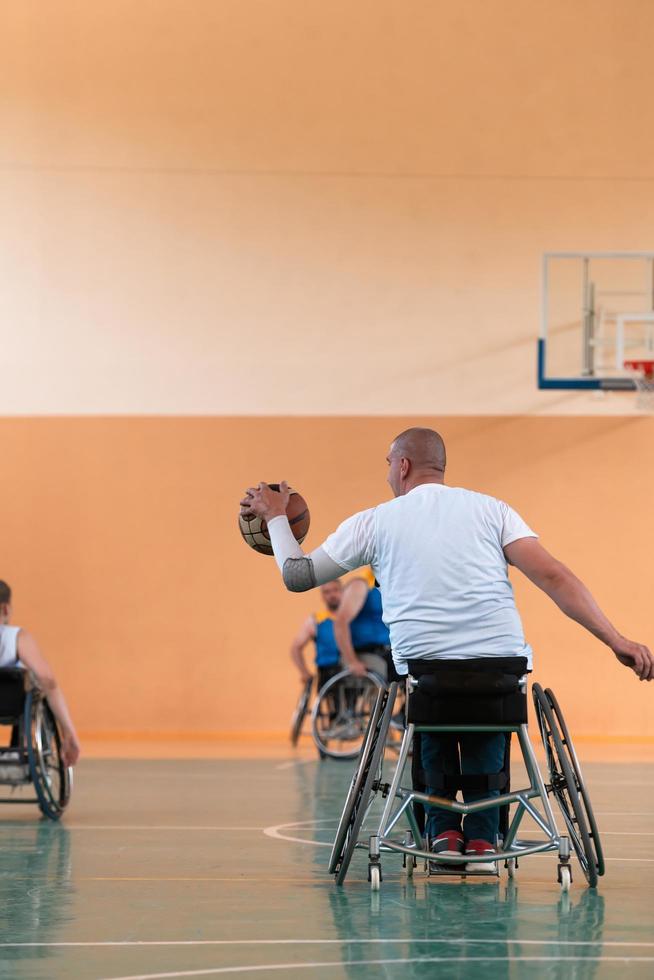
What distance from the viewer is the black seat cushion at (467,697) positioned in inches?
139

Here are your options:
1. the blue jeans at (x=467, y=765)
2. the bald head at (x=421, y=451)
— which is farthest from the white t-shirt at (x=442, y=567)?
the blue jeans at (x=467, y=765)

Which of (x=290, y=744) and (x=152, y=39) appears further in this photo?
(x=152, y=39)

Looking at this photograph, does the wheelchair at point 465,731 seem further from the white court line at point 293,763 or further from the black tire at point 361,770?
the white court line at point 293,763

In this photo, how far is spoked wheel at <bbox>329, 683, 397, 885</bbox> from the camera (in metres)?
3.55

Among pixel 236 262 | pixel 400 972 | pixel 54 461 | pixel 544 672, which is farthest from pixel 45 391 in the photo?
pixel 400 972

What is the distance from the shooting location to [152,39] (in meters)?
11.0

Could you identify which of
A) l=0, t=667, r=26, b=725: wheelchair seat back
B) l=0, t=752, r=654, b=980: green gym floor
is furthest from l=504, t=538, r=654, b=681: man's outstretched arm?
l=0, t=667, r=26, b=725: wheelchair seat back

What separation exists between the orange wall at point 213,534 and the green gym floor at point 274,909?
4.89 metres

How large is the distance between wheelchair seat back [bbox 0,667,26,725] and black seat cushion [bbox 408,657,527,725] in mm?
2367

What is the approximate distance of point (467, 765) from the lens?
373cm

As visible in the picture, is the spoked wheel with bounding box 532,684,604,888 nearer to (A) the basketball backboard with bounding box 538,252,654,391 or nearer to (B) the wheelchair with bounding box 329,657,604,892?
(B) the wheelchair with bounding box 329,657,604,892

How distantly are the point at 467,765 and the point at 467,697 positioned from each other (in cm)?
28

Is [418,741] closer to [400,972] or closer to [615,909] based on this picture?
[615,909]

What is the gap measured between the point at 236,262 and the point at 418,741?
7.59m
